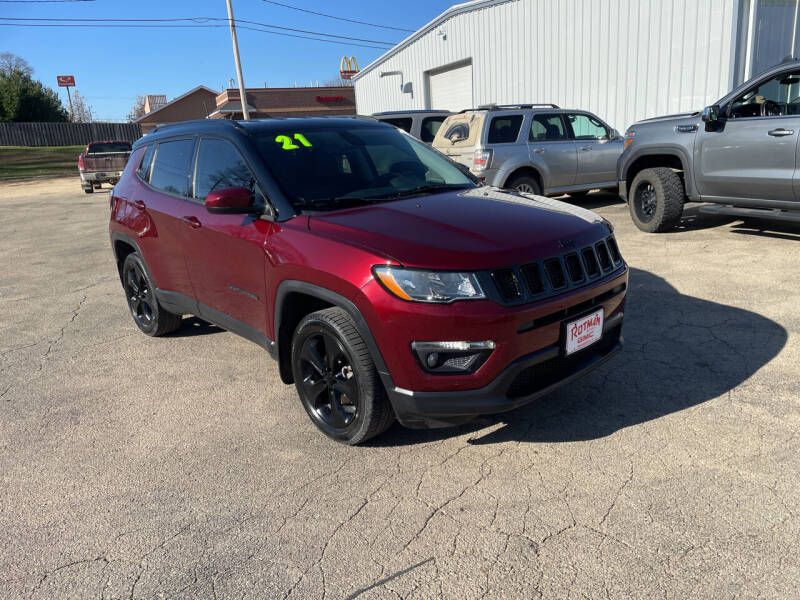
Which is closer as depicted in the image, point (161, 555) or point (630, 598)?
point (630, 598)

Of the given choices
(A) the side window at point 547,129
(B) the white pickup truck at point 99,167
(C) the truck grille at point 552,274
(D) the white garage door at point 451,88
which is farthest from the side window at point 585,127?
(B) the white pickup truck at point 99,167

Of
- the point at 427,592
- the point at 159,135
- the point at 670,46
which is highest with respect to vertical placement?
the point at 670,46

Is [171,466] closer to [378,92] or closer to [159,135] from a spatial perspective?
[159,135]

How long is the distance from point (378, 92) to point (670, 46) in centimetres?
1442

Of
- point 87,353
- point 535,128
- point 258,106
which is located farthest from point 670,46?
point 258,106

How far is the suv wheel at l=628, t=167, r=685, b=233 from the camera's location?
7.62m

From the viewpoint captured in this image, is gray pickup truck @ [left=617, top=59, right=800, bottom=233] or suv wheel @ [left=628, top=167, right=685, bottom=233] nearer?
gray pickup truck @ [left=617, top=59, right=800, bottom=233]

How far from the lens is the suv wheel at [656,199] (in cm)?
762

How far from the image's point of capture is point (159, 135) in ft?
15.6

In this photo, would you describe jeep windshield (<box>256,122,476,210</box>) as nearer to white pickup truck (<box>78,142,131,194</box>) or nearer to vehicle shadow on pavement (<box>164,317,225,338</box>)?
vehicle shadow on pavement (<box>164,317,225,338</box>)

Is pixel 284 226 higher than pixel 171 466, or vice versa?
pixel 284 226

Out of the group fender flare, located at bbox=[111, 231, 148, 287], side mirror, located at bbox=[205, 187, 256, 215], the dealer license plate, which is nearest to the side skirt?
fender flare, located at bbox=[111, 231, 148, 287]

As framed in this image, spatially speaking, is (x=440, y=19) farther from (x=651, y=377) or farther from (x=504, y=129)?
(x=651, y=377)

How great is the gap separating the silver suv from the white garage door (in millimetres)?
7737
